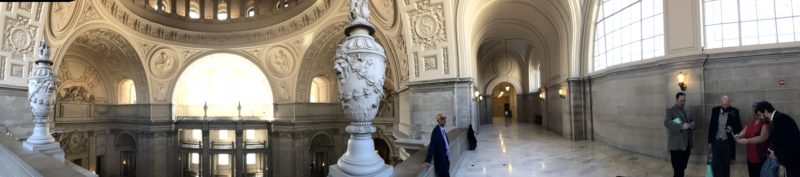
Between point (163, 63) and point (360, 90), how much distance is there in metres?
22.5

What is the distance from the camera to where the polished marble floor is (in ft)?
24.2

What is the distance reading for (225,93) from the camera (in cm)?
2597

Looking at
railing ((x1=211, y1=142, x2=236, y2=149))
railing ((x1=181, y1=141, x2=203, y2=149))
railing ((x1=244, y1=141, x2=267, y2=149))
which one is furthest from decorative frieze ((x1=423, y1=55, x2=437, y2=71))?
railing ((x1=181, y1=141, x2=203, y2=149))

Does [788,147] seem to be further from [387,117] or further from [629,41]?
[387,117]

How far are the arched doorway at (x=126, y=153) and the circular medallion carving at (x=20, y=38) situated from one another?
40.3ft

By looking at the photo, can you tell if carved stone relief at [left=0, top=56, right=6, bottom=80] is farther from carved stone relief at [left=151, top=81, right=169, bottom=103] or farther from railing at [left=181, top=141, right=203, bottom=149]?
railing at [left=181, top=141, right=203, bottom=149]

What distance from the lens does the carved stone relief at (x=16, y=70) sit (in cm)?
1260

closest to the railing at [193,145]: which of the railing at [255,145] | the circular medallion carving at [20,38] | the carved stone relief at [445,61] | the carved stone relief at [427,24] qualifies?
the railing at [255,145]

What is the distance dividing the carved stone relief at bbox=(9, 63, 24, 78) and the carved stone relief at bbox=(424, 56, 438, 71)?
12884 millimetres

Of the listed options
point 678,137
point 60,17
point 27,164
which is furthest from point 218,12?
point 678,137

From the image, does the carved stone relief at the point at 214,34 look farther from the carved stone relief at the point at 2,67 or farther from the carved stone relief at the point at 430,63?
the carved stone relief at the point at 430,63

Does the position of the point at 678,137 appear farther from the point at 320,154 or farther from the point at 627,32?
the point at 320,154

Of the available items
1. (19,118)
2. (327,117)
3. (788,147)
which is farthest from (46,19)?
(788,147)

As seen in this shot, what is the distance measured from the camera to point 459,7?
12.3 m
